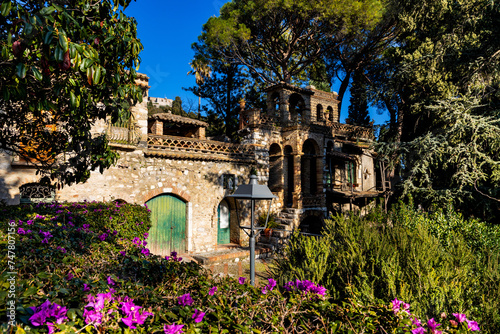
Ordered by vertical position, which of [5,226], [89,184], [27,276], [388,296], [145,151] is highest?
[145,151]

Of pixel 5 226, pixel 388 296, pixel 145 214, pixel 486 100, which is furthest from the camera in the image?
pixel 486 100

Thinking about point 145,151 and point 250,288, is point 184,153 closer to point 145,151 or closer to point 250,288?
point 145,151

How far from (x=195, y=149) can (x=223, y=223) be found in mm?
4008

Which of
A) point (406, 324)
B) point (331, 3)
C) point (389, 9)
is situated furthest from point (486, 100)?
point (406, 324)

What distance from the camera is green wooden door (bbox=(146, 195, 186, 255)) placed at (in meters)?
12.7

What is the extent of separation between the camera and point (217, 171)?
47.9 feet

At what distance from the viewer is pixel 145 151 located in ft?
40.3

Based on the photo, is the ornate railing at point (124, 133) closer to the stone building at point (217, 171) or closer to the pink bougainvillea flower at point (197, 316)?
the stone building at point (217, 171)

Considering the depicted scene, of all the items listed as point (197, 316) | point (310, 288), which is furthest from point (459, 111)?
point (197, 316)

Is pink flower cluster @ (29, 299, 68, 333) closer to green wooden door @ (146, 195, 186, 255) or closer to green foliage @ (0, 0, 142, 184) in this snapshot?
green foliage @ (0, 0, 142, 184)

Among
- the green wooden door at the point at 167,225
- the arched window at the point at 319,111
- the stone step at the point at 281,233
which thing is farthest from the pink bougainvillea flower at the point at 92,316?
the arched window at the point at 319,111

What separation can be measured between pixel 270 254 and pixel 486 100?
38.9 feet

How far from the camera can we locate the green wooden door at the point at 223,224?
1491 centimetres

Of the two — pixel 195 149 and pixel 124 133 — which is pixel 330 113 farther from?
pixel 124 133
